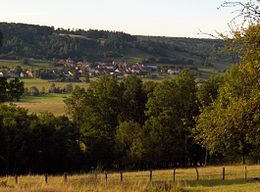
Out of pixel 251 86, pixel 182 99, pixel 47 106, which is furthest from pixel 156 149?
pixel 47 106

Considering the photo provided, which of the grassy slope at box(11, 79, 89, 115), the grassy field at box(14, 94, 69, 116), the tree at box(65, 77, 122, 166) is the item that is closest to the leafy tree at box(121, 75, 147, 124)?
the tree at box(65, 77, 122, 166)

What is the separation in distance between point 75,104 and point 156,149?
16684 millimetres

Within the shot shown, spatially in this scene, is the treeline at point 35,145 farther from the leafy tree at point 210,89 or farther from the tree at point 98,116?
the leafy tree at point 210,89

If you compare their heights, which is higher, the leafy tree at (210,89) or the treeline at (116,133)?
the leafy tree at (210,89)

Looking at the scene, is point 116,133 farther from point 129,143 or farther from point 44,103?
point 44,103

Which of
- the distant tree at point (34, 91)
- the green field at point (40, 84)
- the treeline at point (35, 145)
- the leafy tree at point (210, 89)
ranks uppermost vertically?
the leafy tree at point (210, 89)

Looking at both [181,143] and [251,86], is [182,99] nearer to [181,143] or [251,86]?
[181,143]

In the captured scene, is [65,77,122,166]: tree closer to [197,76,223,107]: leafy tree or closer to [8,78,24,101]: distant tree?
[197,76,223,107]: leafy tree

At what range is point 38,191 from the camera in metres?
16.6

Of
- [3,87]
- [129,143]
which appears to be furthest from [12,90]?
[129,143]

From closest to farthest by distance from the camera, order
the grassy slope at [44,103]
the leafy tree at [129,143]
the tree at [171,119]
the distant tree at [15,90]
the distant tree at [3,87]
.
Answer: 1. the distant tree at [3,87]
2. the distant tree at [15,90]
3. the leafy tree at [129,143]
4. the tree at [171,119]
5. the grassy slope at [44,103]

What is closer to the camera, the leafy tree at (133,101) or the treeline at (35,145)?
the treeline at (35,145)

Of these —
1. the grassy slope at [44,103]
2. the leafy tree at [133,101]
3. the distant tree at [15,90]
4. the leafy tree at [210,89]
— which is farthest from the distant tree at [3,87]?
the grassy slope at [44,103]

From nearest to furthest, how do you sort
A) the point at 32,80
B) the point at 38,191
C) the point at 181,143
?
the point at 38,191 → the point at 181,143 → the point at 32,80
